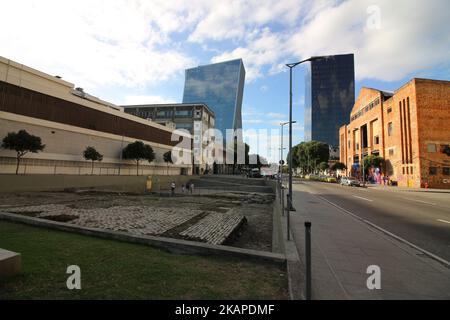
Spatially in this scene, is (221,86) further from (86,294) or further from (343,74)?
(86,294)

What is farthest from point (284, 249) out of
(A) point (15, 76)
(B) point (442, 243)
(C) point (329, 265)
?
(A) point (15, 76)

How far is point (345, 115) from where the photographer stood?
464ft

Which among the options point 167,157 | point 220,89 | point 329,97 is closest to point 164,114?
point 167,157

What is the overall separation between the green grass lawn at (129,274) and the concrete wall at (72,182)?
1869 centimetres

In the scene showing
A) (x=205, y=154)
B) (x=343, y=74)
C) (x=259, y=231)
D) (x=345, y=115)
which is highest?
(x=343, y=74)

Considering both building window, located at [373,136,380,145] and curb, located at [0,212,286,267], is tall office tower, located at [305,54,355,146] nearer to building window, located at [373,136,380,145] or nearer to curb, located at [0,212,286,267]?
building window, located at [373,136,380,145]

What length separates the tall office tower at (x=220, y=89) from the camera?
319 ft

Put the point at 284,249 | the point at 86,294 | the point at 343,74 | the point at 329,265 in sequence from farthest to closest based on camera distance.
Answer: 1. the point at 343,74
2. the point at 284,249
3. the point at 329,265
4. the point at 86,294

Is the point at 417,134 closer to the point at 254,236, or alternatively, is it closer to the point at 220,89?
the point at 254,236

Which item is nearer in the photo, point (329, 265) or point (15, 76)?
point (329, 265)

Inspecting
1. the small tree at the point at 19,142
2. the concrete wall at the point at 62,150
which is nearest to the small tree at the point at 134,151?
the concrete wall at the point at 62,150

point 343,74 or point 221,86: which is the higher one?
point 343,74

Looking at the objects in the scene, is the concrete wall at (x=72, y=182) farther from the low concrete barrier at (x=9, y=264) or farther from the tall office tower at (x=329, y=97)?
the tall office tower at (x=329, y=97)

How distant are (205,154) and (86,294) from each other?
6427cm
